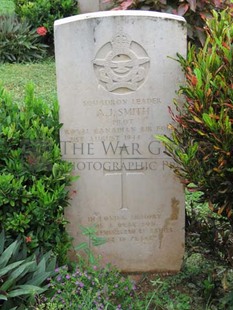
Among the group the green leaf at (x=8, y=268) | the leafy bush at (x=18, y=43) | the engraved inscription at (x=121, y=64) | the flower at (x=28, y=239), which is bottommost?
the green leaf at (x=8, y=268)

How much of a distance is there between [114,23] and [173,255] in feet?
5.45

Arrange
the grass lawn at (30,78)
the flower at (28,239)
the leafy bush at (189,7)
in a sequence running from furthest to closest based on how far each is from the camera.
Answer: the grass lawn at (30,78)
the leafy bush at (189,7)
the flower at (28,239)

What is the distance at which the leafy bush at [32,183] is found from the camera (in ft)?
13.1

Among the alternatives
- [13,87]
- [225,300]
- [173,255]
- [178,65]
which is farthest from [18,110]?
[13,87]

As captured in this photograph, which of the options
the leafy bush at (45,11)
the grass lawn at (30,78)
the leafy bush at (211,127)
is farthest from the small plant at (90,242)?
the leafy bush at (45,11)

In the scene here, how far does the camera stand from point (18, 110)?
175 inches

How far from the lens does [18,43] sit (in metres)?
9.15

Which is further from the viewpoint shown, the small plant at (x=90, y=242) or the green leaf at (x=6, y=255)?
the small plant at (x=90, y=242)

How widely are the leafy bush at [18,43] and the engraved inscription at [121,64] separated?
529 cm

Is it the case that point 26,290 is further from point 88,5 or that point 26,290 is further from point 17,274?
point 88,5

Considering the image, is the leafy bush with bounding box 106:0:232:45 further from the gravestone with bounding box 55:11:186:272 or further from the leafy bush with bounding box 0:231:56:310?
the leafy bush with bounding box 0:231:56:310

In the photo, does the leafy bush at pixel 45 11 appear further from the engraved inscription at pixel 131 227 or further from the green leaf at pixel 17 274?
the green leaf at pixel 17 274

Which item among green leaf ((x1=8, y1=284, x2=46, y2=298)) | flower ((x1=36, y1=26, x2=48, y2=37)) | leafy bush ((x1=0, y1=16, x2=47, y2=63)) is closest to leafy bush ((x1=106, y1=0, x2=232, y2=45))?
flower ((x1=36, y1=26, x2=48, y2=37))

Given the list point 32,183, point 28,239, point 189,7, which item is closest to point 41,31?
point 189,7
